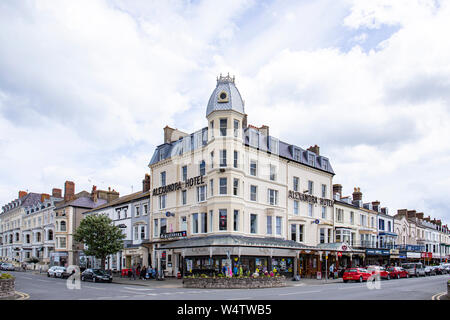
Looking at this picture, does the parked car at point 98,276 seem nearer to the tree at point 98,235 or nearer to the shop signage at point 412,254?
the tree at point 98,235

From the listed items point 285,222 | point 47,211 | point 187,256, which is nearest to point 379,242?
point 285,222

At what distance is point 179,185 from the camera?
147 ft

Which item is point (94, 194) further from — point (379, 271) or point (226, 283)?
point (379, 271)

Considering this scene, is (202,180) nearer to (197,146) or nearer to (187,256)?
(197,146)

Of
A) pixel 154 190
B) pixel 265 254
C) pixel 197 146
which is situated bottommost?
pixel 265 254

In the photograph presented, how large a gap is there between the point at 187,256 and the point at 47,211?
139 ft

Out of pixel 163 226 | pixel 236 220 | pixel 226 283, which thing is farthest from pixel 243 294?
pixel 163 226

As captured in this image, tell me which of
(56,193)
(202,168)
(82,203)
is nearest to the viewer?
(202,168)

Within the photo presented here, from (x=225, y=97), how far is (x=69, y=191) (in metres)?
40.5

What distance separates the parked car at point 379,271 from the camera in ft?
131

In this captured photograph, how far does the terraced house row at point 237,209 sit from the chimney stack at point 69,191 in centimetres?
877

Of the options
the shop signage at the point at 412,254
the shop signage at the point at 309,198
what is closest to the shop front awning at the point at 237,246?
the shop signage at the point at 309,198

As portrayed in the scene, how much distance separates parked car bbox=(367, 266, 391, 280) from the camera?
131ft

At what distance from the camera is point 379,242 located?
61.8 metres
